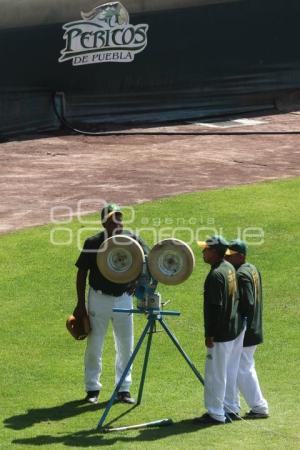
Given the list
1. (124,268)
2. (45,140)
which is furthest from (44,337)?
(45,140)

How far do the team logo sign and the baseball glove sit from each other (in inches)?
520

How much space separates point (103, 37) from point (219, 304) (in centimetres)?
1448

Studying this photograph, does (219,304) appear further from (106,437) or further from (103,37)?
(103,37)

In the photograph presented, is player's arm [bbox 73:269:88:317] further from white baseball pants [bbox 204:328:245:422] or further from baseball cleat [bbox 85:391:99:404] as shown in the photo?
white baseball pants [bbox 204:328:245:422]

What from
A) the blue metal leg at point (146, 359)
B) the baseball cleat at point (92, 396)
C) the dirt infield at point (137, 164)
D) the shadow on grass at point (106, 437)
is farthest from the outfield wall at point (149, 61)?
the shadow on grass at point (106, 437)

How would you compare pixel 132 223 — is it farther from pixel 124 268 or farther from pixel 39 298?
pixel 124 268

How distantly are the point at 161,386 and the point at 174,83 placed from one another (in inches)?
552

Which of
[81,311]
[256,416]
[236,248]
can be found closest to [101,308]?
[81,311]

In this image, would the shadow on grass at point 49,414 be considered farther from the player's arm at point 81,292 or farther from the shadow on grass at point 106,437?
the player's arm at point 81,292

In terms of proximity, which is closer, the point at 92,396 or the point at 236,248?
the point at 236,248

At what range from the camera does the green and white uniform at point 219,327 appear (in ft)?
35.3

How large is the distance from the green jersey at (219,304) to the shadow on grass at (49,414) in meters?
1.56

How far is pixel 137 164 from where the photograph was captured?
21.5 m

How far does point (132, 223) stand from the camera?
1783cm
